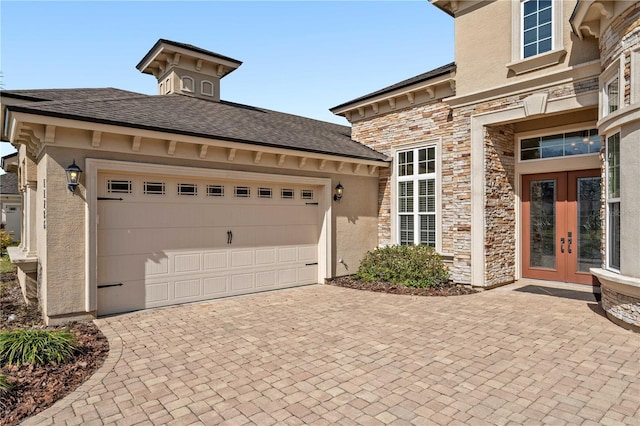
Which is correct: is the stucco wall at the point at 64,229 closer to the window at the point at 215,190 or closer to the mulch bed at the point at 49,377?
the mulch bed at the point at 49,377

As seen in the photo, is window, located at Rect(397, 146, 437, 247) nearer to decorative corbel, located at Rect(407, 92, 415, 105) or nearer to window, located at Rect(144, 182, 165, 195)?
decorative corbel, located at Rect(407, 92, 415, 105)

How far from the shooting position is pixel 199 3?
328 inches

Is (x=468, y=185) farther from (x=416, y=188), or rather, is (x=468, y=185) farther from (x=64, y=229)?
(x=64, y=229)

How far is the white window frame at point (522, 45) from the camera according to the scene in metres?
7.35

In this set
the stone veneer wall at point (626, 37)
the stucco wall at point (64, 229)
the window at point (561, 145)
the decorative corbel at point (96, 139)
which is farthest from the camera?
the window at point (561, 145)

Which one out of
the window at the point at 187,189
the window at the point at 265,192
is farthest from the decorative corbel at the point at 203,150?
the window at the point at 265,192

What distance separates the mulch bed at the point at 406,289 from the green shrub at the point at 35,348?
601 cm

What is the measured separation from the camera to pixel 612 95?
20.2 ft

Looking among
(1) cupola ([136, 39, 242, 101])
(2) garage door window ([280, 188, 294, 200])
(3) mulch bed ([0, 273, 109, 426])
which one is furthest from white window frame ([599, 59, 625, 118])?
(1) cupola ([136, 39, 242, 101])

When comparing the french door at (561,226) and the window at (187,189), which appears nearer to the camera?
the window at (187,189)

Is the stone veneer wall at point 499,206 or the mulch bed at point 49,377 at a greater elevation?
the stone veneer wall at point 499,206

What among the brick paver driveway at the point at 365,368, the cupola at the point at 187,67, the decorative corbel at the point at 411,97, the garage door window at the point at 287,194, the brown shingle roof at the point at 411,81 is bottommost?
the brick paver driveway at the point at 365,368

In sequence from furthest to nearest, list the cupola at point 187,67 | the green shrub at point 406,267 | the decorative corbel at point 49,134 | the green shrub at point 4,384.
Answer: the cupola at point 187,67 < the green shrub at point 406,267 < the decorative corbel at point 49,134 < the green shrub at point 4,384

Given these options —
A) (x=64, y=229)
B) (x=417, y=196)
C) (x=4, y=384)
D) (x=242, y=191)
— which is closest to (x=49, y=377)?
(x=4, y=384)
